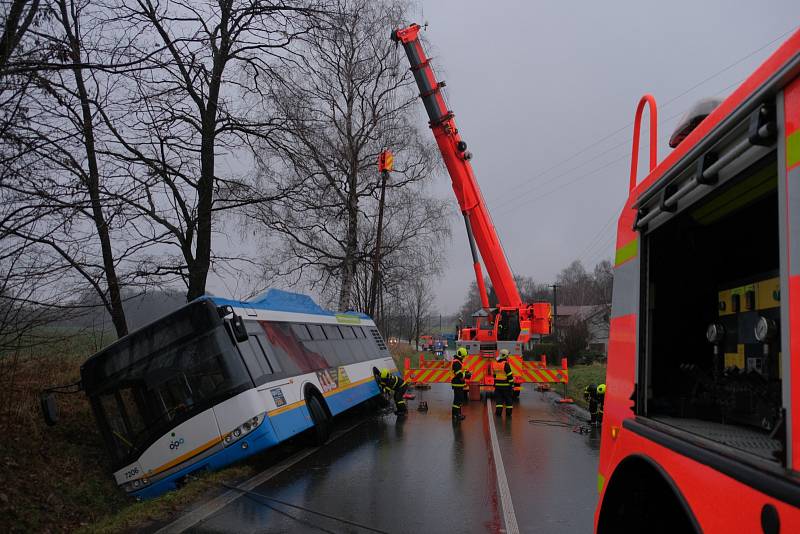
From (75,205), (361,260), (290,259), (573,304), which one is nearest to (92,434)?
(75,205)

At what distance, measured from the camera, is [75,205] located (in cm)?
869

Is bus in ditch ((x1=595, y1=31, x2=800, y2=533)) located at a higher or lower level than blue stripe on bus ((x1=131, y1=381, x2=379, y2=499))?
higher

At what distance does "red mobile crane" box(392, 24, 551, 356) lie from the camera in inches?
683

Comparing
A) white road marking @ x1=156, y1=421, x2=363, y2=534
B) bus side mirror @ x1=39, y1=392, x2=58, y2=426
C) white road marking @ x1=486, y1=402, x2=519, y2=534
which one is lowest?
white road marking @ x1=156, y1=421, x2=363, y2=534

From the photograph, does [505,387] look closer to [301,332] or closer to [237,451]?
[301,332]

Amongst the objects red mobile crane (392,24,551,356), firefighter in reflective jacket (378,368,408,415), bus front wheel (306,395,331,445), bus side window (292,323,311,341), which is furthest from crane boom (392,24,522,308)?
bus front wheel (306,395,331,445)

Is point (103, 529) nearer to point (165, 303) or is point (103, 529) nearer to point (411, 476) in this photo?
point (411, 476)

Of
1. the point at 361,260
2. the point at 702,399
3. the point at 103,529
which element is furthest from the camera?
the point at 361,260

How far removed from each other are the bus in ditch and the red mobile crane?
45.1 feet

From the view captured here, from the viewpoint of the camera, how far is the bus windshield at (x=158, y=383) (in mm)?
9086

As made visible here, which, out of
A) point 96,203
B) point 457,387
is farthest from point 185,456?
point 457,387

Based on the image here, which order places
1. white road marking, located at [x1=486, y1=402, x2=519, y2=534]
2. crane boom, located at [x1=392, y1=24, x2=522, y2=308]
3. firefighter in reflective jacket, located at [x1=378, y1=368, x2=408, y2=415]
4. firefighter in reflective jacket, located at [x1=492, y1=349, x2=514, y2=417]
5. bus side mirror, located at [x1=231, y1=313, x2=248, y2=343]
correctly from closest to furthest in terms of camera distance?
white road marking, located at [x1=486, y1=402, x2=519, y2=534] < bus side mirror, located at [x1=231, y1=313, x2=248, y2=343] < firefighter in reflective jacket, located at [x1=492, y1=349, x2=514, y2=417] < firefighter in reflective jacket, located at [x1=378, y1=368, x2=408, y2=415] < crane boom, located at [x1=392, y1=24, x2=522, y2=308]

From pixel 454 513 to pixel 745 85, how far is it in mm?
5563

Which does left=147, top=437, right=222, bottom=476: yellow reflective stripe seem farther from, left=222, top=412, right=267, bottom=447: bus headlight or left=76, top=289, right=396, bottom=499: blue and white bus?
left=222, top=412, right=267, bottom=447: bus headlight
